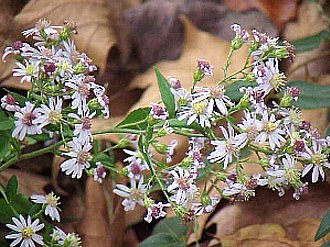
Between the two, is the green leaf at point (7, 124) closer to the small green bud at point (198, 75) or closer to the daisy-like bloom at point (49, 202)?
the daisy-like bloom at point (49, 202)

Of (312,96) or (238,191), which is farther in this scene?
(312,96)

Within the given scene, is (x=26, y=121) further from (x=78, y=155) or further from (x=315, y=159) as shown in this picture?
(x=315, y=159)

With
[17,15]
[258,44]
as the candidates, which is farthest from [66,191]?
[258,44]

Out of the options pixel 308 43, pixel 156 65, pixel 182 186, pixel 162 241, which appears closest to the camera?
pixel 182 186

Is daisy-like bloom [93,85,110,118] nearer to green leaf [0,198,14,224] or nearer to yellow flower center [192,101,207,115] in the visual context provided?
yellow flower center [192,101,207,115]

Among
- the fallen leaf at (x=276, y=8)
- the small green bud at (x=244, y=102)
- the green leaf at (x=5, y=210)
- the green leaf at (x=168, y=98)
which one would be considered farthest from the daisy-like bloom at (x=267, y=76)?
the fallen leaf at (x=276, y=8)

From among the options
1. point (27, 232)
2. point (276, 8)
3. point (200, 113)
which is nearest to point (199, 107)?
point (200, 113)
